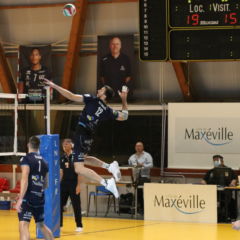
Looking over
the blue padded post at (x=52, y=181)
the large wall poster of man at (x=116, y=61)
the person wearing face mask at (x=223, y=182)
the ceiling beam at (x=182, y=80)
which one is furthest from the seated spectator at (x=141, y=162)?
the blue padded post at (x=52, y=181)

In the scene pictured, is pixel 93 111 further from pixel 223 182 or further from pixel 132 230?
pixel 223 182

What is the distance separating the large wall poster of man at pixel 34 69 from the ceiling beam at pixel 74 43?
2.62 feet

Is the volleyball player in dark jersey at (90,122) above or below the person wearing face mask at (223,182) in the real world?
above

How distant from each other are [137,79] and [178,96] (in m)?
1.49

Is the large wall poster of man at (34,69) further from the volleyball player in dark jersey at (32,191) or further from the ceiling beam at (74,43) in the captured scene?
the volleyball player in dark jersey at (32,191)

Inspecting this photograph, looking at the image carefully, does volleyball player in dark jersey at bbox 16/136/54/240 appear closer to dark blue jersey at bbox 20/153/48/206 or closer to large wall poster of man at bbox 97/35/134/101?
dark blue jersey at bbox 20/153/48/206

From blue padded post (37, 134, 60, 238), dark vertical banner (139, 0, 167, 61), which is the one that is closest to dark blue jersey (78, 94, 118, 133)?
blue padded post (37, 134, 60, 238)

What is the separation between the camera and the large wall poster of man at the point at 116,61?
23.1 m

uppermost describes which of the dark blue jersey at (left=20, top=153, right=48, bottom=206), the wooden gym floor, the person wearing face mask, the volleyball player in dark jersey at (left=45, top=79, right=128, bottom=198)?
the volleyball player in dark jersey at (left=45, top=79, right=128, bottom=198)

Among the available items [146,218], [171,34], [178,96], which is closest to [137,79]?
[178,96]

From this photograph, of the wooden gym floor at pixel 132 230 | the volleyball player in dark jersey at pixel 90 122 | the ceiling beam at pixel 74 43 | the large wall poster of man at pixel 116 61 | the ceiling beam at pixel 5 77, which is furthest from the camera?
the ceiling beam at pixel 5 77

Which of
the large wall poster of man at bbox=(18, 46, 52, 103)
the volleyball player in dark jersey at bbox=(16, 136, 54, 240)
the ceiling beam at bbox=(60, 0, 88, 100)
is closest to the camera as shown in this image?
the volleyball player in dark jersey at bbox=(16, 136, 54, 240)

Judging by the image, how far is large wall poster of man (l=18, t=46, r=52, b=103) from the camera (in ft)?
79.6

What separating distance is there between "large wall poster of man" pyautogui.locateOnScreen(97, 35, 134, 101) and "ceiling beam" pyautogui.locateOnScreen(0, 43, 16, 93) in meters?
3.36
